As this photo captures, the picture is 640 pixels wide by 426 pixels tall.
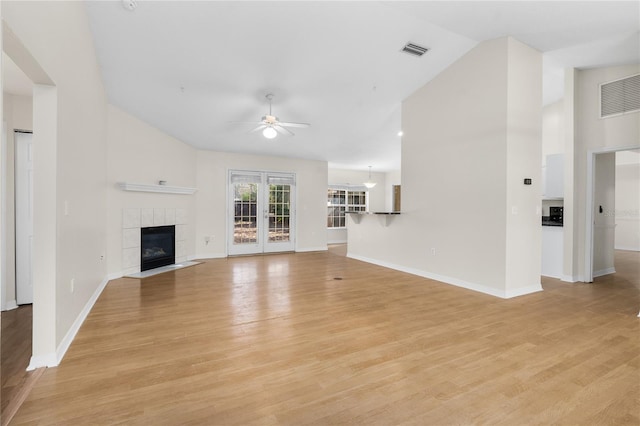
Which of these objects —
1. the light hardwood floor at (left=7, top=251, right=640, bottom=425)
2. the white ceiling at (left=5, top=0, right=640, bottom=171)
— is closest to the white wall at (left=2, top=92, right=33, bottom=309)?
the light hardwood floor at (left=7, top=251, right=640, bottom=425)

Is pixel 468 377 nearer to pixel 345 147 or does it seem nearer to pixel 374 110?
pixel 374 110

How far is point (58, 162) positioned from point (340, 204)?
27.1 feet

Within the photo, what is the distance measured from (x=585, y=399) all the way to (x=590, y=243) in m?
3.75

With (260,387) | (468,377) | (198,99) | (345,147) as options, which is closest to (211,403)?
(260,387)

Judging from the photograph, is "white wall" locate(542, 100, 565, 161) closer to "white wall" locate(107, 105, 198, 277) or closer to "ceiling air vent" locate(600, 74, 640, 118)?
"ceiling air vent" locate(600, 74, 640, 118)

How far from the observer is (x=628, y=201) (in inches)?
312

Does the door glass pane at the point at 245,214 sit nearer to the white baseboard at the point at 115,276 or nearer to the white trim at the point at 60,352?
the white baseboard at the point at 115,276

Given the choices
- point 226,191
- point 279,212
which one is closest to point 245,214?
point 226,191

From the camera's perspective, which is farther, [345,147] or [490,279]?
[345,147]

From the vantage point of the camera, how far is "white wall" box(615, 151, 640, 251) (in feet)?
25.4

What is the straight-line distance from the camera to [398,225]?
5.63m

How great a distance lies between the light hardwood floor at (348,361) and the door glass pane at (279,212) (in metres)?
3.90

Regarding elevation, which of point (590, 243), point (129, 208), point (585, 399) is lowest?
point (585, 399)

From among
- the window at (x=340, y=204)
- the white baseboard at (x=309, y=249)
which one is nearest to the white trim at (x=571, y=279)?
the white baseboard at (x=309, y=249)
